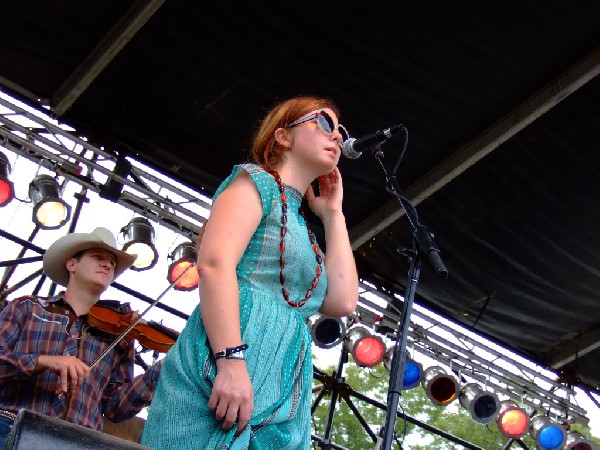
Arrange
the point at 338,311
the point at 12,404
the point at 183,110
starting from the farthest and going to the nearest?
1. the point at 183,110
2. the point at 12,404
3. the point at 338,311

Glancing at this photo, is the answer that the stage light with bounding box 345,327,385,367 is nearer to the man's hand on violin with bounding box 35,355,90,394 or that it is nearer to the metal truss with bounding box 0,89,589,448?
the metal truss with bounding box 0,89,589,448

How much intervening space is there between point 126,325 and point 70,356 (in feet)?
1.45

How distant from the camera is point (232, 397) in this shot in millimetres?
1969

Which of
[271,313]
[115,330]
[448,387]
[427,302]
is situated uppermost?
[427,302]

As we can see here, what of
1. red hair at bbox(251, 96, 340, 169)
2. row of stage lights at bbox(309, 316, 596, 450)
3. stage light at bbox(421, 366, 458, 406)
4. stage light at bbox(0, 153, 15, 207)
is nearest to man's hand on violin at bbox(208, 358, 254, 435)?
red hair at bbox(251, 96, 340, 169)

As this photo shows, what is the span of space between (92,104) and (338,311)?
4.06 m

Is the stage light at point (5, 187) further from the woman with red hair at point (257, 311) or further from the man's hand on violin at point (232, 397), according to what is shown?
the man's hand on violin at point (232, 397)

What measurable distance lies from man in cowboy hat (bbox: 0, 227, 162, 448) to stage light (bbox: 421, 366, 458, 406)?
13.2ft

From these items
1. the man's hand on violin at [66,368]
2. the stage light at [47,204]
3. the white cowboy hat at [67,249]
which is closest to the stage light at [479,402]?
the stage light at [47,204]

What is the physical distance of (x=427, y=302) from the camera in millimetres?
7633

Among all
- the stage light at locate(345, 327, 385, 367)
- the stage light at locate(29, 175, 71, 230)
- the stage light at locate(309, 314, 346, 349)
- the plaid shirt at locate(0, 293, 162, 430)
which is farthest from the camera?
the stage light at locate(345, 327, 385, 367)

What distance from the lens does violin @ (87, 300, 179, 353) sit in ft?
11.8

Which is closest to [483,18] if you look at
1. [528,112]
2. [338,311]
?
[528,112]

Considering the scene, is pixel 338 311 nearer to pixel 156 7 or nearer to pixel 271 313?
pixel 271 313
